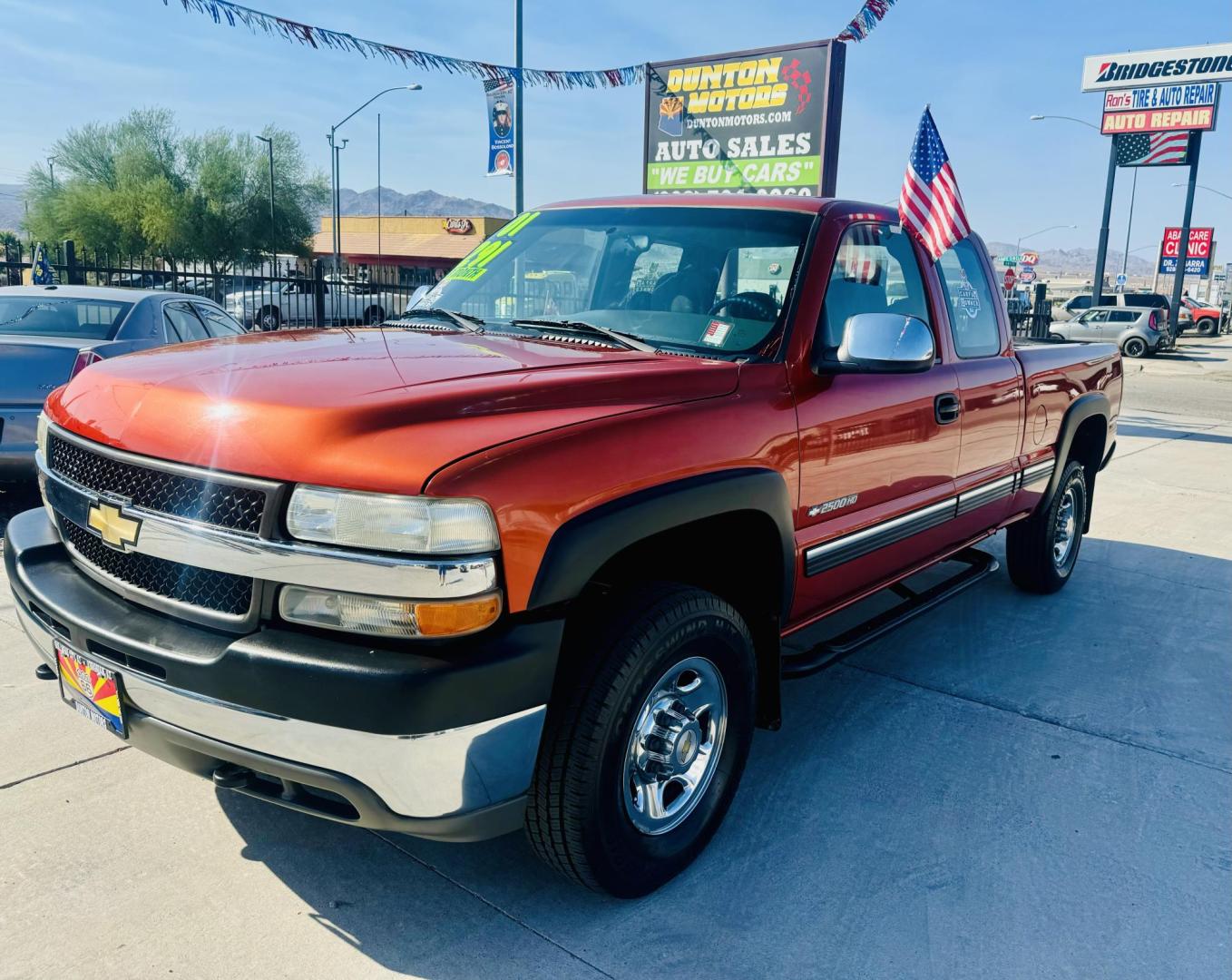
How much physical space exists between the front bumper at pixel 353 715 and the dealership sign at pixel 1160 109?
45.5m

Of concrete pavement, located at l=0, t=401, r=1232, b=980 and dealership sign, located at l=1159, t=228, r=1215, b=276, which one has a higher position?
dealership sign, located at l=1159, t=228, r=1215, b=276

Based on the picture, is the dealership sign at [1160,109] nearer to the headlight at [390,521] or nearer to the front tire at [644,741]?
the front tire at [644,741]

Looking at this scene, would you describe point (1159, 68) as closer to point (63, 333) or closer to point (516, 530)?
point (63, 333)

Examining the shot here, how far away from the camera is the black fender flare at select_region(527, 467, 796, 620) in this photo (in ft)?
7.22

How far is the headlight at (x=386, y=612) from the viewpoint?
6.77 ft

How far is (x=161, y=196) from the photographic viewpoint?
157 ft

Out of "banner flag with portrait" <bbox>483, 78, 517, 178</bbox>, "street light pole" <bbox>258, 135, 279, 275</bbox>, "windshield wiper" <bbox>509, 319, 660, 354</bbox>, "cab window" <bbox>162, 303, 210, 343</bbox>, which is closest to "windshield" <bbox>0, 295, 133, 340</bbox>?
"cab window" <bbox>162, 303, 210, 343</bbox>

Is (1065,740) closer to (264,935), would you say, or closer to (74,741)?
(264,935)

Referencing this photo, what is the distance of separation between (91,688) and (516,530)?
1.17 meters

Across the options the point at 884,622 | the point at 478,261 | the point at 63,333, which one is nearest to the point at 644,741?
the point at 884,622

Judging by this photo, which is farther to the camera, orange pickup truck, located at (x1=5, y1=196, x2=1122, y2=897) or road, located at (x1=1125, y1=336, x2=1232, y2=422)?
road, located at (x1=1125, y1=336, x2=1232, y2=422)

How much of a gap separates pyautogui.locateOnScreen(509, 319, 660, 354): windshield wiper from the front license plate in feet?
5.52

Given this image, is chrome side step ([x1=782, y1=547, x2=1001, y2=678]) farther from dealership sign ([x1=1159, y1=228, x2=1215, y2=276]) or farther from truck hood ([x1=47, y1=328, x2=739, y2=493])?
dealership sign ([x1=1159, y1=228, x2=1215, y2=276])

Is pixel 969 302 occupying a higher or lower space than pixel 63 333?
higher
